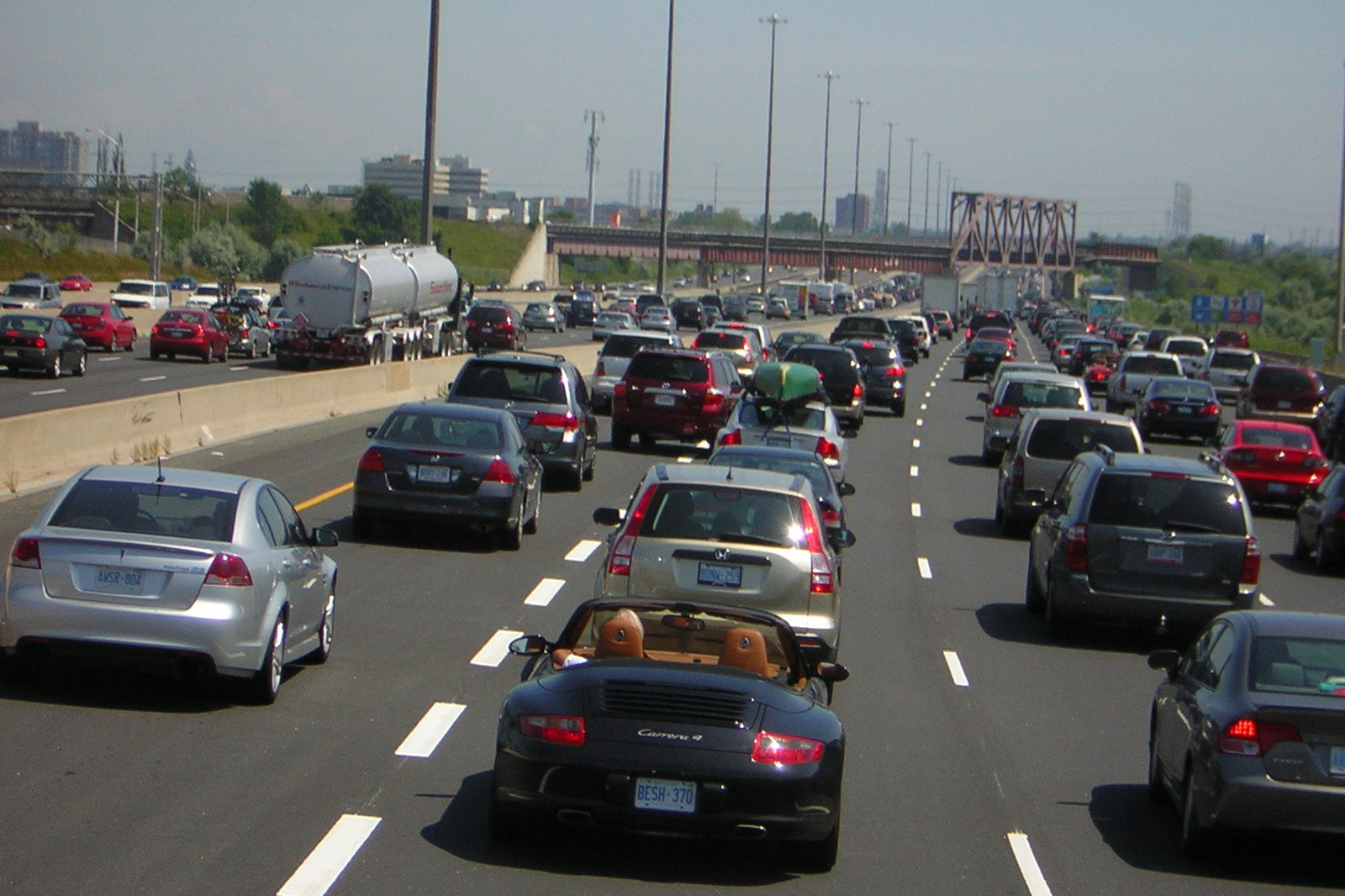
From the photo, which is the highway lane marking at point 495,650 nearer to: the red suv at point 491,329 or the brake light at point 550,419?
the brake light at point 550,419

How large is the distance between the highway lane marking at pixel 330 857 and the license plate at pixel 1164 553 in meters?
9.26

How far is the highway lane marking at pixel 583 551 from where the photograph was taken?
19438 mm

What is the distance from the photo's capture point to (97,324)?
56062 mm

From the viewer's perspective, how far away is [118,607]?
→ 10.8 metres

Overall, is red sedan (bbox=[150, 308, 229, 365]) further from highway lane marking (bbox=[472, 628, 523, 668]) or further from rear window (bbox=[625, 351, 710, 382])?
highway lane marking (bbox=[472, 628, 523, 668])

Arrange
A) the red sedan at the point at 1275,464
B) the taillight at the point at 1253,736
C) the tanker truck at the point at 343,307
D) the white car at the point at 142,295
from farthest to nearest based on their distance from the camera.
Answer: the white car at the point at 142,295
the tanker truck at the point at 343,307
the red sedan at the point at 1275,464
the taillight at the point at 1253,736

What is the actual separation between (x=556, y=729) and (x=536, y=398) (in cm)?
1744

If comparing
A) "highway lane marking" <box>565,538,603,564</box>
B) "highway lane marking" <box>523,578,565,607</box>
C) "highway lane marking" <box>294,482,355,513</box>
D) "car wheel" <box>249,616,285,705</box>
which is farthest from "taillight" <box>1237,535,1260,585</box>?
"highway lane marking" <box>294,482,355,513</box>

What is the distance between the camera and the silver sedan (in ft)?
35.3

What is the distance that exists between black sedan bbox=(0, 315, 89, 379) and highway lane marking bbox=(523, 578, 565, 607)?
93.9 ft

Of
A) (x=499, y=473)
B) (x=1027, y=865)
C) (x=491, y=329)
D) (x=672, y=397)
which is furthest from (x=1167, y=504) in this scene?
(x=491, y=329)

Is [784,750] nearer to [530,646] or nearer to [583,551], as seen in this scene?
[530,646]

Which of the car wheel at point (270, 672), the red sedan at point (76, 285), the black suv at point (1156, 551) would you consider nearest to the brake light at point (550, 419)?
the black suv at point (1156, 551)

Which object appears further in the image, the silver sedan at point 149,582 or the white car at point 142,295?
the white car at point 142,295
